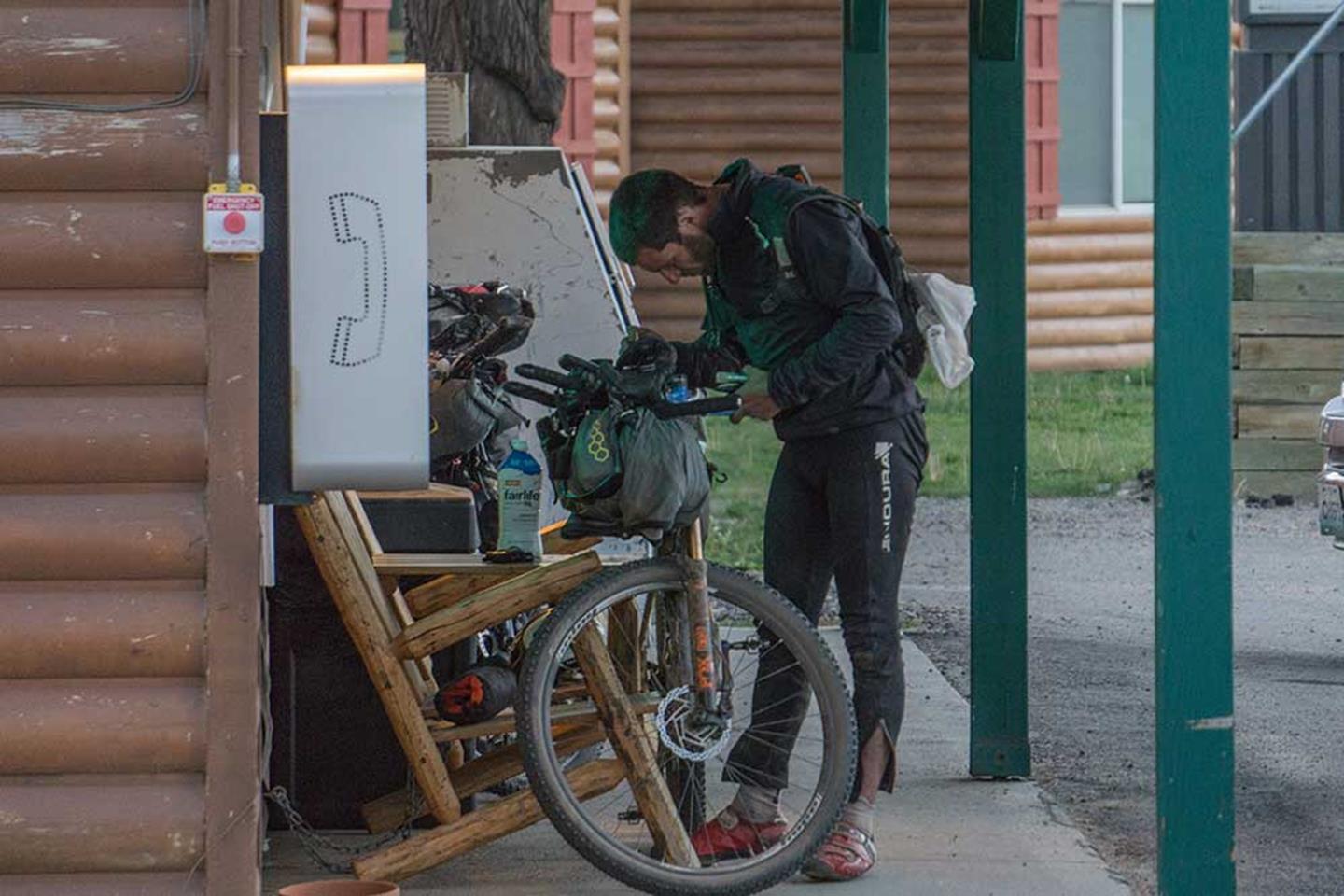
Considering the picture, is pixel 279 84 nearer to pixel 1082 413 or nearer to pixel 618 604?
pixel 618 604

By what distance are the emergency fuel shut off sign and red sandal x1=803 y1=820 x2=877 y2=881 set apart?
6.53 ft

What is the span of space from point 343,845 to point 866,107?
346 centimetres

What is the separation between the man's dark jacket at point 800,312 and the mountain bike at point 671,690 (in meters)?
0.26

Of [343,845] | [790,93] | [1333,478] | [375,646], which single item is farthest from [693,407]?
[790,93]

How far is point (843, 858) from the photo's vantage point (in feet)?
18.3

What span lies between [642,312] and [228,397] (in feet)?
45.7

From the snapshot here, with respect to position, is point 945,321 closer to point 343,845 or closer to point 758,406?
point 758,406

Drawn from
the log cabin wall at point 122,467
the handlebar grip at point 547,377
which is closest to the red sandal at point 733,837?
the handlebar grip at point 547,377

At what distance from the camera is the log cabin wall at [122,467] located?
183 inches

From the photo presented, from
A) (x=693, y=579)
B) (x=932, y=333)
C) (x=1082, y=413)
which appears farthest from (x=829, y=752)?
(x=1082, y=413)

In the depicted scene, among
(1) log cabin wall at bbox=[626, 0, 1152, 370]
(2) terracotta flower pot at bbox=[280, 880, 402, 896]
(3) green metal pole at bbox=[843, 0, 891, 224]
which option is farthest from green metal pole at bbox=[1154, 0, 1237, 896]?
(1) log cabin wall at bbox=[626, 0, 1152, 370]

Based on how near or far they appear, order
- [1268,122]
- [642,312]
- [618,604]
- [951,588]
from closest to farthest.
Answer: [618,604]
[951,588]
[1268,122]
[642,312]

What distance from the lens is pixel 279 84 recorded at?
21.5 ft

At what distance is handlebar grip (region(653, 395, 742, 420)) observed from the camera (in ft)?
17.3
